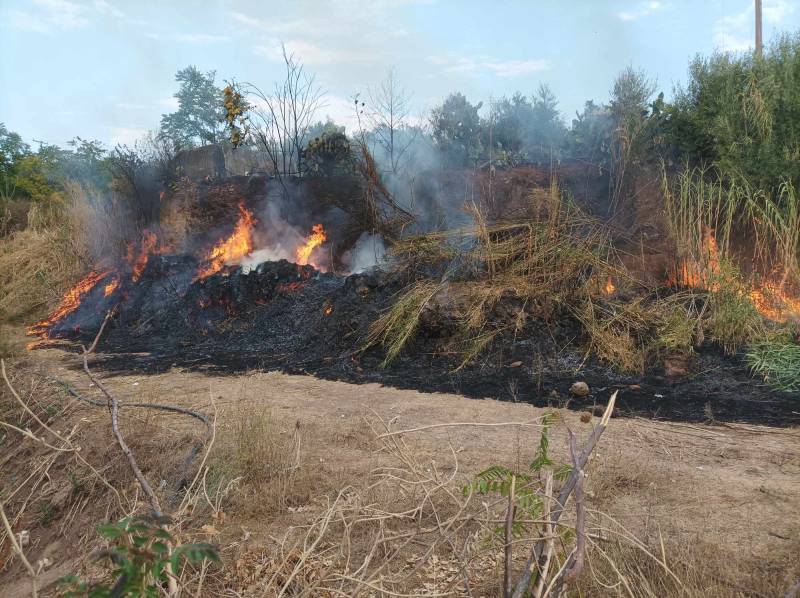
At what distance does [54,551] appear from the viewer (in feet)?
10.2

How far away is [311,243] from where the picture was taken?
450 inches

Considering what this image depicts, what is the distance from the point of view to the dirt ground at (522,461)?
→ 253 centimetres

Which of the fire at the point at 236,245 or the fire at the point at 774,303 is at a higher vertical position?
the fire at the point at 236,245

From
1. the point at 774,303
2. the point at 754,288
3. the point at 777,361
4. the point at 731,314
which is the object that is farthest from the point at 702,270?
Result: the point at 777,361

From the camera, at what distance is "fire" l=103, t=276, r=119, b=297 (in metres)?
10.8

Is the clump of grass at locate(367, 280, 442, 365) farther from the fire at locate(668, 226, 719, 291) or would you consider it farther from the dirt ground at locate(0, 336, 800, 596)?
the fire at locate(668, 226, 719, 291)

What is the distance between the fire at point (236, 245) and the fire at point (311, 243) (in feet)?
3.49

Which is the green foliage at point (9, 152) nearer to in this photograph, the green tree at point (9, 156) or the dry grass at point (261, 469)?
the green tree at point (9, 156)

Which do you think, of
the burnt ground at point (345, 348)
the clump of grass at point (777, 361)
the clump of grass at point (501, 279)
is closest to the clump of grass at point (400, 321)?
the clump of grass at point (501, 279)

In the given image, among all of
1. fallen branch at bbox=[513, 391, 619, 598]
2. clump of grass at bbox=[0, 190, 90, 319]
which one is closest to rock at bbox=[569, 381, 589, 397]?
fallen branch at bbox=[513, 391, 619, 598]

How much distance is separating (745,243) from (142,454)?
7815mm

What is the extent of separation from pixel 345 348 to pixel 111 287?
248 inches

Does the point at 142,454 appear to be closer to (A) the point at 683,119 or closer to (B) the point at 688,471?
(B) the point at 688,471

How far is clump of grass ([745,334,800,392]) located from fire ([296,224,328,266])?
783cm
